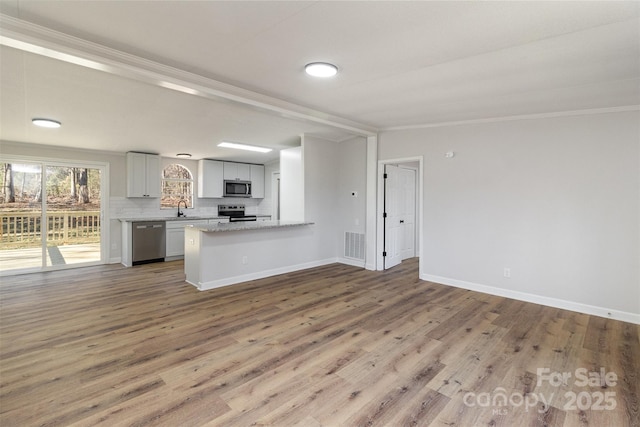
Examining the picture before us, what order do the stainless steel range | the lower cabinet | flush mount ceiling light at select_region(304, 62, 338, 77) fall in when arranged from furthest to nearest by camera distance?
the stainless steel range, the lower cabinet, flush mount ceiling light at select_region(304, 62, 338, 77)

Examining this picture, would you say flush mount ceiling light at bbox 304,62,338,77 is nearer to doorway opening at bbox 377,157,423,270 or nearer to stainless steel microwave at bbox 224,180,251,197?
doorway opening at bbox 377,157,423,270

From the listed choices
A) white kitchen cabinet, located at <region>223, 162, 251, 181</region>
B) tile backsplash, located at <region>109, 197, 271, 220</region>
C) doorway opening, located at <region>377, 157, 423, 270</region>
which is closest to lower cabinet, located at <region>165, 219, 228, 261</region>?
tile backsplash, located at <region>109, 197, 271, 220</region>

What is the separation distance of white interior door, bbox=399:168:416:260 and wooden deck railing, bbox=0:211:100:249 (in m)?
6.44

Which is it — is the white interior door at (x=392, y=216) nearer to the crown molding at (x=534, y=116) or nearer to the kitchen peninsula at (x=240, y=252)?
the crown molding at (x=534, y=116)

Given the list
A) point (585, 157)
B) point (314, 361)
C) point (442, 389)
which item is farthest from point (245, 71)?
point (585, 157)

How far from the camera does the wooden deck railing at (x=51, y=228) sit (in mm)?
5441

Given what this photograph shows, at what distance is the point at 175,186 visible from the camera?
7562mm

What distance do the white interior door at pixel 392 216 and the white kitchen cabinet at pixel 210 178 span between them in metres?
4.37

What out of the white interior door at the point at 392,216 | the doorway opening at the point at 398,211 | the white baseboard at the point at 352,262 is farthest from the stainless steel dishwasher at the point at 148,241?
the white interior door at the point at 392,216

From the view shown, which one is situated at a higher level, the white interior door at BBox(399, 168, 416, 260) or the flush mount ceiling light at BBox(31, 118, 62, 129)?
the flush mount ceiling light at BBox(31, 118, 62, 129)

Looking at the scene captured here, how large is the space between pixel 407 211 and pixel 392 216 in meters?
1.06

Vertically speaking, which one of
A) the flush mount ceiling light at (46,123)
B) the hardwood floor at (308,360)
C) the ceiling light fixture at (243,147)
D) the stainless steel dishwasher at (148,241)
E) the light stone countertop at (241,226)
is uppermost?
the ceiling light fixture at (243,147)

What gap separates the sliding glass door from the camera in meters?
5.44

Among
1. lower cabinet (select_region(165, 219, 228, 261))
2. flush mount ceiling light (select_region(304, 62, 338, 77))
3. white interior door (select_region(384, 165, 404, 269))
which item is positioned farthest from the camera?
lower cabinet (select_region(165, 219, 228, 261))
